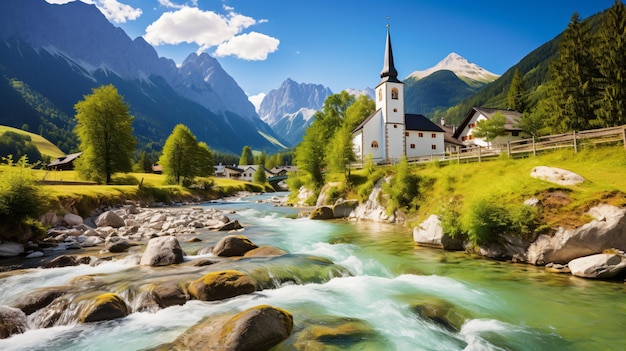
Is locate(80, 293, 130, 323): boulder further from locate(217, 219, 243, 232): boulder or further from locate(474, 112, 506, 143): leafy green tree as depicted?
locate(474, 112, 506, 143): leafy green tree

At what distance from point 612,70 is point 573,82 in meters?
3.88

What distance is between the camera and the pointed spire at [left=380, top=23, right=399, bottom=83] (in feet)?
193

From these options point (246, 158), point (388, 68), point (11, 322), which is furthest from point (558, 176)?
point (246, 158)

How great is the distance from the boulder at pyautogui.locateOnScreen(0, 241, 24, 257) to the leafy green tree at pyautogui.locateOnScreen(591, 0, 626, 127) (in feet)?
171

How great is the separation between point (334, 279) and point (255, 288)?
3841 mm

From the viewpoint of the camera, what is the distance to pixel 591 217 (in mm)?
14656

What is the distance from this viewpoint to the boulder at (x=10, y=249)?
16759 mm

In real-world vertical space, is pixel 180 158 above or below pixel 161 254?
above

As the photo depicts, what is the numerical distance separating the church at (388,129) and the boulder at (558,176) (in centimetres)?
3723

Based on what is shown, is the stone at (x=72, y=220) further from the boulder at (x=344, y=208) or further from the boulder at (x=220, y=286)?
the boulder at (x=344, y=208)

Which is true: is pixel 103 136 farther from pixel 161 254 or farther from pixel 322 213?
pixel 161 254

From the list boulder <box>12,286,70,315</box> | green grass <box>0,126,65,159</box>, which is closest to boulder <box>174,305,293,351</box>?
boulder <box>12,286,70,315</box>

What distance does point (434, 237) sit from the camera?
20359mm

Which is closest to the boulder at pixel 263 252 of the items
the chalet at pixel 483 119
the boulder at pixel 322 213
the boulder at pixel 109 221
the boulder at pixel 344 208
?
the boulder at pixel 109 221
